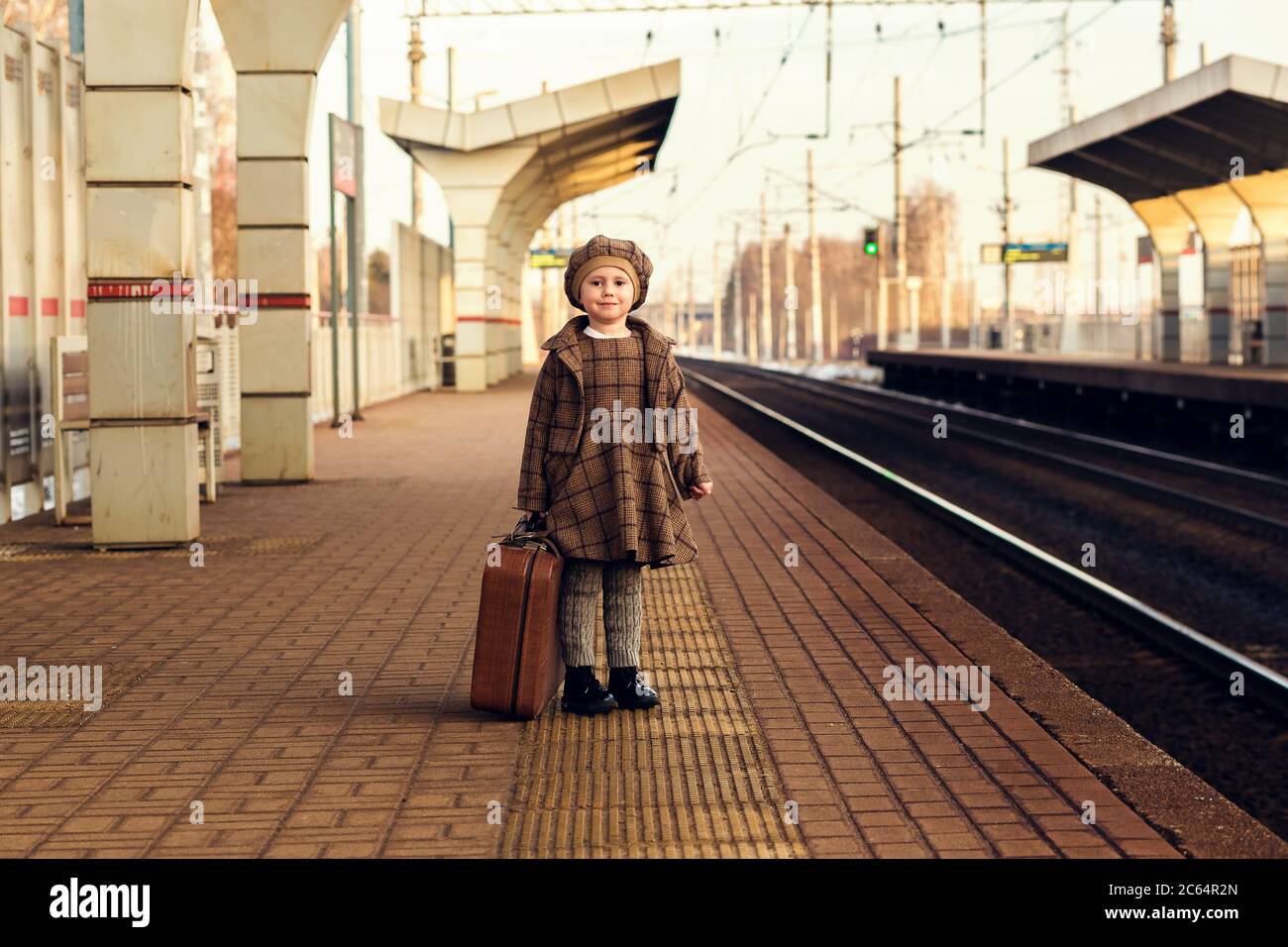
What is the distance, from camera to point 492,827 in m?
4.56

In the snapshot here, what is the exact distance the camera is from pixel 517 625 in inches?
222

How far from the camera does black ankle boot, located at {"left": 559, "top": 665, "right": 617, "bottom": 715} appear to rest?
19.5 feet

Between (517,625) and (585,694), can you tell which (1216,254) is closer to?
(585,694)

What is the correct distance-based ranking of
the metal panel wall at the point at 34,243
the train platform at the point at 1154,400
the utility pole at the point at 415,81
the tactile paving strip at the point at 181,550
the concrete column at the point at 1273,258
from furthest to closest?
the utility pole at the point at 415,81 < the concrete column at the point at 1273,258 < the train platform at the point at 1154,400 < the metal panel wall at the point at 34,243 < the tactile paving strip at the point at 181,550

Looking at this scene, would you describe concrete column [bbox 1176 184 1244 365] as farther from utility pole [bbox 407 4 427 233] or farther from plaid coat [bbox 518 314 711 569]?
plaid coat [bbox 518 314 711 569]

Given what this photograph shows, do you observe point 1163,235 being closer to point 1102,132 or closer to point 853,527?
point 1102,132

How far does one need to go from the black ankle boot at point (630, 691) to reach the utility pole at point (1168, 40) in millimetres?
27195

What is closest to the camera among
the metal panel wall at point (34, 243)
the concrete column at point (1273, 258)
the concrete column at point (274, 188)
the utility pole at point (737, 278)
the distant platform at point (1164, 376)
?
the metal panel wall at point (34, 243)

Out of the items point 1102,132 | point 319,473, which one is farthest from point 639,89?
point 319,473

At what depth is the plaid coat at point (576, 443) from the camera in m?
5.69

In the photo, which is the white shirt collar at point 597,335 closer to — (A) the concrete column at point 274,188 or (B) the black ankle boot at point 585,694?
(B) the black ankle boot at point 585,694
